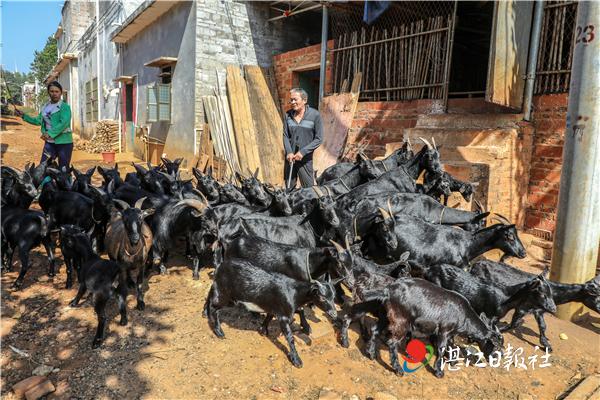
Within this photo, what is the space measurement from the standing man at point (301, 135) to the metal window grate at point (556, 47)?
400 cm

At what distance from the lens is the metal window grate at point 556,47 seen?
6.86 meters

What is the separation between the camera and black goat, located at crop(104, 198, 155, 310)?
417 cm

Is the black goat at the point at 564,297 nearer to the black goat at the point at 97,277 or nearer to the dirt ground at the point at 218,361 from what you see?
the dirt ground at the point at 218,361

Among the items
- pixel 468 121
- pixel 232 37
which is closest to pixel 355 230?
pixel 468 121

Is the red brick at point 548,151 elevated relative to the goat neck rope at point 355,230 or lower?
elevated

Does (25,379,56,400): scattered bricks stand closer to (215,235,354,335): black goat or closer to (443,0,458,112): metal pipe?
(215,235,354,335): black goat

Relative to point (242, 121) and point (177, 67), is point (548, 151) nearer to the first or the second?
point (242, 121)

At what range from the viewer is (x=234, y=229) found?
493 cm

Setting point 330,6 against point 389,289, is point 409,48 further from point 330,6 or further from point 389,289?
point 389,289

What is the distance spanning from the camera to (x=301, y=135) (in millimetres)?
6340

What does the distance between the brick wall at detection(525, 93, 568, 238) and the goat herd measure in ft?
6.38

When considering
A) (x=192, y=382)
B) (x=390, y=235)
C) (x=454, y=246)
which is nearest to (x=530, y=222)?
(x=454, y=246)

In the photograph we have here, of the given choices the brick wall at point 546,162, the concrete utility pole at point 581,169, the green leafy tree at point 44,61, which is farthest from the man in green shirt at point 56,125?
the green leafy tree at point 44,61

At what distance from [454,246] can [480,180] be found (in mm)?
2321
